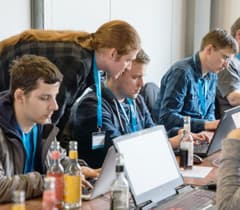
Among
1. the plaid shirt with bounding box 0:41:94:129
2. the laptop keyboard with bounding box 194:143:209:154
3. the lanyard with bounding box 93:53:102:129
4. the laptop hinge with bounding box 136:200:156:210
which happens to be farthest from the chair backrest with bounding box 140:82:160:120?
the laptop hinge with bounding box 136:200:156:210

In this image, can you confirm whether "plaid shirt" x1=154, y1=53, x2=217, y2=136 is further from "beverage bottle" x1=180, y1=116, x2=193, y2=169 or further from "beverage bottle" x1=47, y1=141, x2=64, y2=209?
"beverage bottle" x1=47, y1=141, x2=64, y2=209

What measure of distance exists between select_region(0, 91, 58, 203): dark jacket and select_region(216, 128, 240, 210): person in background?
2.39ft

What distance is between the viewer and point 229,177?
1.52 metres

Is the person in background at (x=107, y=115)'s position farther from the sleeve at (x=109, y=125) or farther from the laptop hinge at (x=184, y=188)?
the laptop hinge at (x=184, y=188)

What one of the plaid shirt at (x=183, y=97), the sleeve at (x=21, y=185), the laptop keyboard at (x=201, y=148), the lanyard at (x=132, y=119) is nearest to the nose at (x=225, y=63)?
the plaid shirt at (x=183, y=97)

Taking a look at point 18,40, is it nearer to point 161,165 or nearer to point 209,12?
point 161,165

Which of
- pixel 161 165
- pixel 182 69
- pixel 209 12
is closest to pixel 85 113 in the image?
pixel 161 165

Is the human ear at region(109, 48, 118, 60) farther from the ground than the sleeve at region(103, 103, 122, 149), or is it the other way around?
the human ear at region(109, 48, 118, 60)

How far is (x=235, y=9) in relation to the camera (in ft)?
18.2

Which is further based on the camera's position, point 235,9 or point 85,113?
point 235,9

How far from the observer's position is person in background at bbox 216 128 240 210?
4.89 ft

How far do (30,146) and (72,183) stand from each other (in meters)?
0.49

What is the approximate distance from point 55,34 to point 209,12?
10.8 feet

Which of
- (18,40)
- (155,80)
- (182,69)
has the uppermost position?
(18,40)
